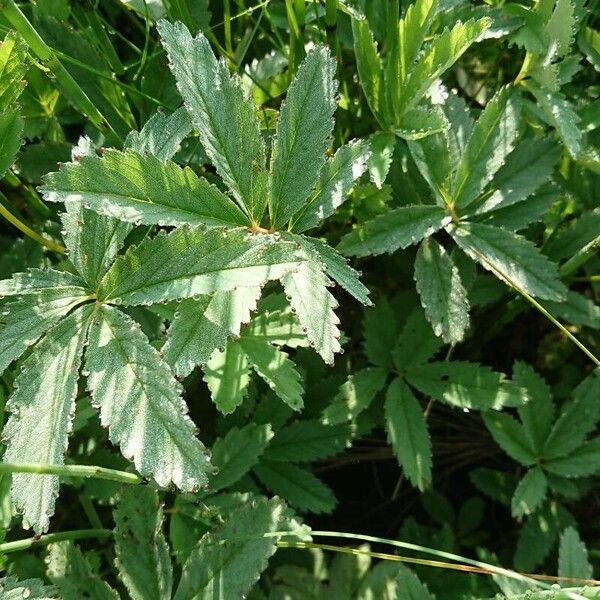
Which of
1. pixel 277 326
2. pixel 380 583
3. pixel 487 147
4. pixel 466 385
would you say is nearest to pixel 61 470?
pixel 277 326

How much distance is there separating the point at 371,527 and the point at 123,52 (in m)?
1.46

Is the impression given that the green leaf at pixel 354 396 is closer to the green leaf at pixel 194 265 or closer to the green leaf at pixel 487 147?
the green leaf at pixel 487 147

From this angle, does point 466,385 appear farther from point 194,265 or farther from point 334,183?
point 194,265

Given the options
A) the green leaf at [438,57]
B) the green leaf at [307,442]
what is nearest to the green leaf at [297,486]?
the green leaf at [307,442]

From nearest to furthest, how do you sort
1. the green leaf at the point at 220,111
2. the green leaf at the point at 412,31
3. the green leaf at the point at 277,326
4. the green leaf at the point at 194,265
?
the green leaf at the point at 194,265 → the green leaf at the point at 220,111 → the green leaf at the point at 412,31 → the green leaf at the point at 277,326

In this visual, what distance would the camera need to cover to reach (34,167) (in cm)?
170

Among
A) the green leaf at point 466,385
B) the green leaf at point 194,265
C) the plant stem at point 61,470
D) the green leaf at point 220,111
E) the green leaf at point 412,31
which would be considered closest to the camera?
the plant stem at point 61,470

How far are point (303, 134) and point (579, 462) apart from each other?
110 cm

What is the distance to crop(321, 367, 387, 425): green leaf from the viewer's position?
1.71 meters

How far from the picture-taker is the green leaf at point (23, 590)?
49.1 inches

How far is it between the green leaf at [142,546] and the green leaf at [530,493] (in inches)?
32.8

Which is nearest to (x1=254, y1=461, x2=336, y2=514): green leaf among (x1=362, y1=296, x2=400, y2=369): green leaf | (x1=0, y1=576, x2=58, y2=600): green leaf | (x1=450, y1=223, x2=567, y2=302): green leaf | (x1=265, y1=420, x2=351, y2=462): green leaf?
(x1=265, y1=420, x2=351, y2=462): green leaf

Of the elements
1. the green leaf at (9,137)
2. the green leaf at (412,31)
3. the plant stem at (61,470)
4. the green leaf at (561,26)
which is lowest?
the plant stem at (61,470)

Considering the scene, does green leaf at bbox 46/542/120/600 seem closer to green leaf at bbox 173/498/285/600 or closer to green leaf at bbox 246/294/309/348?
green leaf at bbox 173/498/285/600
